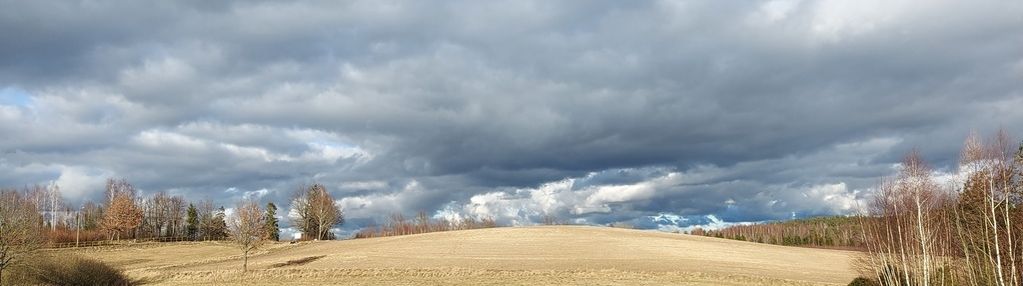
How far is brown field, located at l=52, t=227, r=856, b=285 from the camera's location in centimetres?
5225

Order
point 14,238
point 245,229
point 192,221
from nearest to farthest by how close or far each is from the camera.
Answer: point 14,238, point 245,229, point 192,221

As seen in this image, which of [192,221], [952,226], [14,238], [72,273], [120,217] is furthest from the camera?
[192,221]

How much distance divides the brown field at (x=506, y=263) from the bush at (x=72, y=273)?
3909 millimetres

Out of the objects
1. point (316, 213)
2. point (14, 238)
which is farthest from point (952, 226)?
point (316, 213)

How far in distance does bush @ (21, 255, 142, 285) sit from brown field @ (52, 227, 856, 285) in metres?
3.91

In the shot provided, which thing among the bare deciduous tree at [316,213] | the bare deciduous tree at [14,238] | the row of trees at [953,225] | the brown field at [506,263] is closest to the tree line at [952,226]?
the row of trees at [953,225]

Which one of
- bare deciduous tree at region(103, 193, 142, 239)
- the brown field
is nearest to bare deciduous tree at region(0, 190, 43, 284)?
the brown field

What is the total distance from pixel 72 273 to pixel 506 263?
3778 cm

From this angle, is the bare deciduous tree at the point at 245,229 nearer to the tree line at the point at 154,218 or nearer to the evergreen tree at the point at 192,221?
the tree line at the point at 154,218

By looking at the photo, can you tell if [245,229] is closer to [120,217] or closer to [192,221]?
[120,217]

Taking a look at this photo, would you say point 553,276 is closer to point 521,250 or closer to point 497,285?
point 497,285

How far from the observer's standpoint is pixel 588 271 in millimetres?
56875

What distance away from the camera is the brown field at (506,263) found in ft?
171

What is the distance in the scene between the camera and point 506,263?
67.6 m
